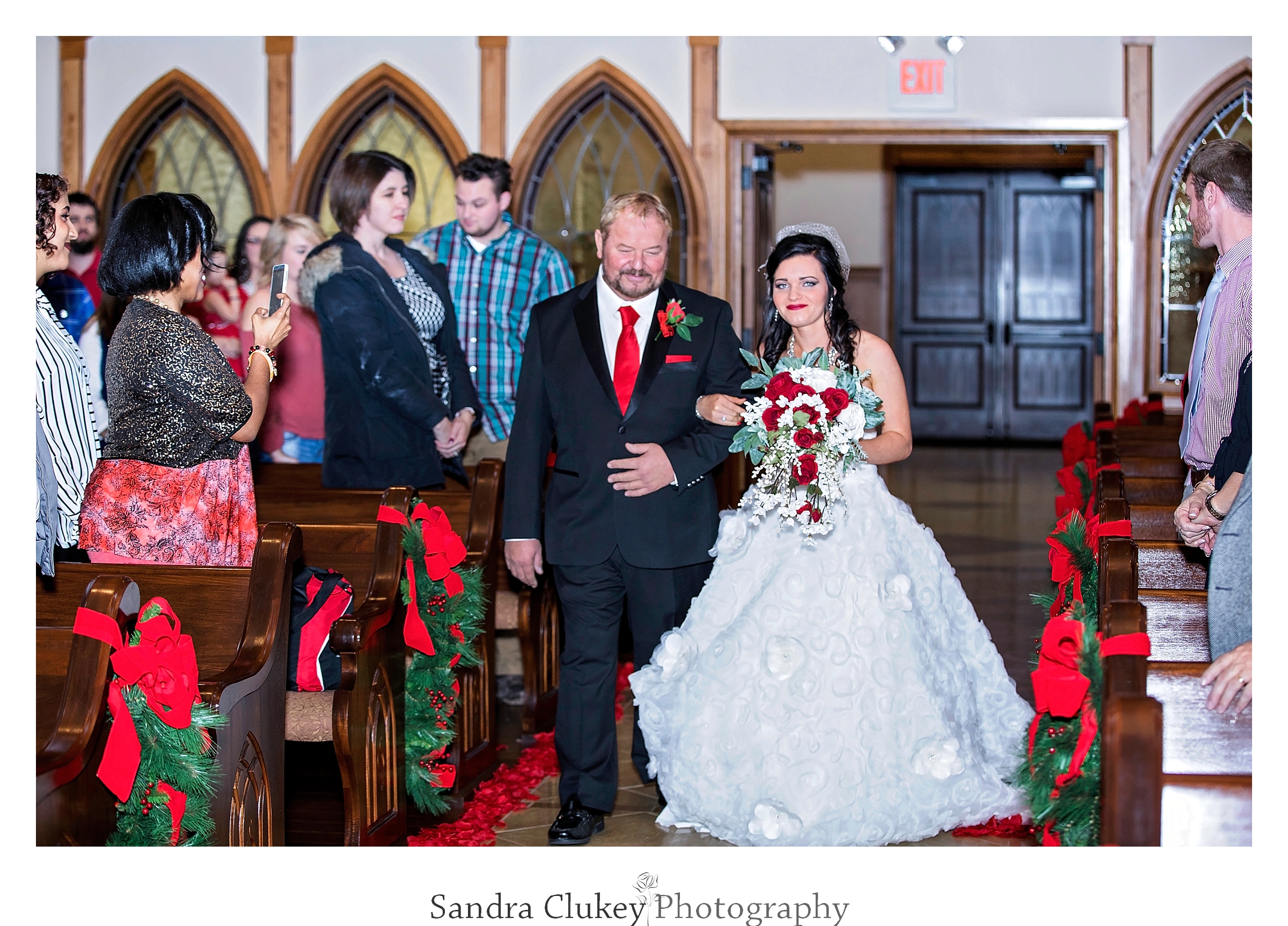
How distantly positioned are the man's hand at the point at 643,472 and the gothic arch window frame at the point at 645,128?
15.4ft

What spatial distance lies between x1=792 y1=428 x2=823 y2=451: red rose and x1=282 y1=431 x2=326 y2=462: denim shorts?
2.98 m

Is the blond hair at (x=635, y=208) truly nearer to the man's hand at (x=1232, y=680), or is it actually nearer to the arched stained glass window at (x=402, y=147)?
the man's hand at (x=1232, y=680)

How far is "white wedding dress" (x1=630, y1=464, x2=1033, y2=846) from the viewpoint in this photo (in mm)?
3328

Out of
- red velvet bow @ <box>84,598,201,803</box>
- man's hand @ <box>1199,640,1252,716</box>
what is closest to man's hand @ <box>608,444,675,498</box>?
red velvet bow @ <box>84,598,201,803</box>

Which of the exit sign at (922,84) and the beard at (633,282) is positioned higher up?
the exit sign at (922,84)

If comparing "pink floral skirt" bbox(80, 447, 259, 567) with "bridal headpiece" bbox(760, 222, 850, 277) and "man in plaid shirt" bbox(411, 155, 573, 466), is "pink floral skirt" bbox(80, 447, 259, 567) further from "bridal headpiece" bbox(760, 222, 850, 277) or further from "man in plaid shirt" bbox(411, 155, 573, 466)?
"man in plaid shirt" bbox(411, 155, 573, 466)

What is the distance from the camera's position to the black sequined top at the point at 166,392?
3145 mm

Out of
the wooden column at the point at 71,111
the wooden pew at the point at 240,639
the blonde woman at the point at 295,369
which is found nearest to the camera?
the wooden pew at the point at 240,639

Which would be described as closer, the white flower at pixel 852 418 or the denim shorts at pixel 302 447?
the white flower at pixel 852 418

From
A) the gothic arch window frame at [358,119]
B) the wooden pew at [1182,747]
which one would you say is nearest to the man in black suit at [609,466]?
the wooden pew at [1182,747]

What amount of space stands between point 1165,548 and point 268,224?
4.95 metres

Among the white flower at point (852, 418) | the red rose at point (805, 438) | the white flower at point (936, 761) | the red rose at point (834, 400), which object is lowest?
the white flower at point (936, 761)
